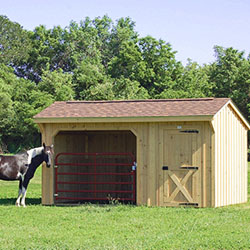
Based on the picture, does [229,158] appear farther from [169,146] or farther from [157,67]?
[157,67]

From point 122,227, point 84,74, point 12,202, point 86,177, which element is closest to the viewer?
point 122,227

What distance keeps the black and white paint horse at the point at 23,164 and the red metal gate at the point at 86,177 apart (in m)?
0.56

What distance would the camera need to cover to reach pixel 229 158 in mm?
15938

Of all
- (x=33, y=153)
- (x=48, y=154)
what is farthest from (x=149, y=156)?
(x=33, y=153)

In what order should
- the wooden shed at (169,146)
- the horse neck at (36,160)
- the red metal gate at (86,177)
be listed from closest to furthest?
the wooden shed at (169,146), the red metal gate at (86,177), the horse neck at (36,160)

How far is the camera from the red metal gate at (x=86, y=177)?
15.4 meters

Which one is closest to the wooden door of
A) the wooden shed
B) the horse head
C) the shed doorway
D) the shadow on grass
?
the wooden shed

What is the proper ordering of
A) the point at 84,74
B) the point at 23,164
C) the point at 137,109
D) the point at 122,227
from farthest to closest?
the point at 84,74
the point at 137,109
the point at 23,164
the point at 122,227

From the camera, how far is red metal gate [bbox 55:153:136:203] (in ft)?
50.4

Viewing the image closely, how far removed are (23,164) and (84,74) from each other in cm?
3951

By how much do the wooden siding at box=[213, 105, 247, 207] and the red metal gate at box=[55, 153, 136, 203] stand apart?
2.16 metres

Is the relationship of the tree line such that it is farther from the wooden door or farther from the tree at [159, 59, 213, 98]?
the wooden door

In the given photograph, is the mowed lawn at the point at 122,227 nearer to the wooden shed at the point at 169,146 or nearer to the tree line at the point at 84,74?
the wooden shed at the point at 169,146

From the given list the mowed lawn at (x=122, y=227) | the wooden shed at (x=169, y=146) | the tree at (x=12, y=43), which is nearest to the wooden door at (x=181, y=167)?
the wooden shed at (x=169, y=146)
